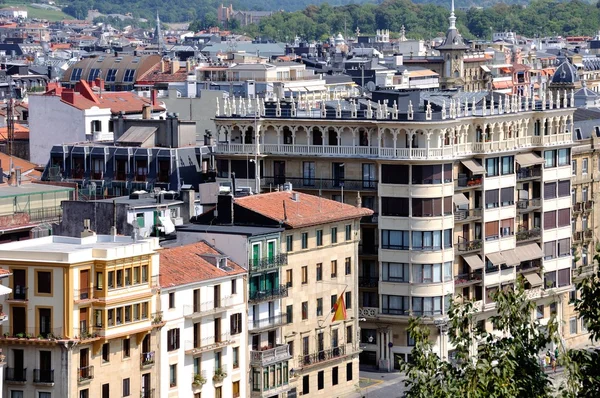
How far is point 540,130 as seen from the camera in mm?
133500

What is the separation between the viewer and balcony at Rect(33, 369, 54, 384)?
90.0m

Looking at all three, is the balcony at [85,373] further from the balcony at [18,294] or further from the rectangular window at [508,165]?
the rectangular window at [508,165]

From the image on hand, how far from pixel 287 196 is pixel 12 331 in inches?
1029

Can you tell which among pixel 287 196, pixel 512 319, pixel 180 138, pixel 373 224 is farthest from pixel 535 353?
pixel 180 138

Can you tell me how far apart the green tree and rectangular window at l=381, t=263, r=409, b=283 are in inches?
1825

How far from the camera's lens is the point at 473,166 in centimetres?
12600

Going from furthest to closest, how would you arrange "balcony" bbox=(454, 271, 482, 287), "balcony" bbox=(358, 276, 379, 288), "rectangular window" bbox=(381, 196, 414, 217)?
"balcony" bbox=(454, 271, 482, 287)
"balcony" bbox=(358, 276, 379, 288)
"rectangular window" bbox=(381, 196, 414, 217)

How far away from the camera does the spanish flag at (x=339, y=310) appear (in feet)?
369

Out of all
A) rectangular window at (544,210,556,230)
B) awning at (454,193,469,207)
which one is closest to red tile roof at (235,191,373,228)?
awning at (454,193,469,207)

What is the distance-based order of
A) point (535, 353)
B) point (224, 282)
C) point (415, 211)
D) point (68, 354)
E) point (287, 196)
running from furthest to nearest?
point (415, 211) < point (287, 196) < point (224, 282) < point (68, 354) < point (535, 353)

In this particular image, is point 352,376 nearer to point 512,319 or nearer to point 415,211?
point 415,211

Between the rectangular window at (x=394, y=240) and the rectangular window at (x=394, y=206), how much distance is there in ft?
3.32

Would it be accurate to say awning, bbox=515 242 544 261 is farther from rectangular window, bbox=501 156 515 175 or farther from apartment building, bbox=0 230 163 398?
apartment building, bbox=0 230 163 398

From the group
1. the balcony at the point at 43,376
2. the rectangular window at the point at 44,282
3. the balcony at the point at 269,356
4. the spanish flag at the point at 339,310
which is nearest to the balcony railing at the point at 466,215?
the spanish flag at the point at 339,310
